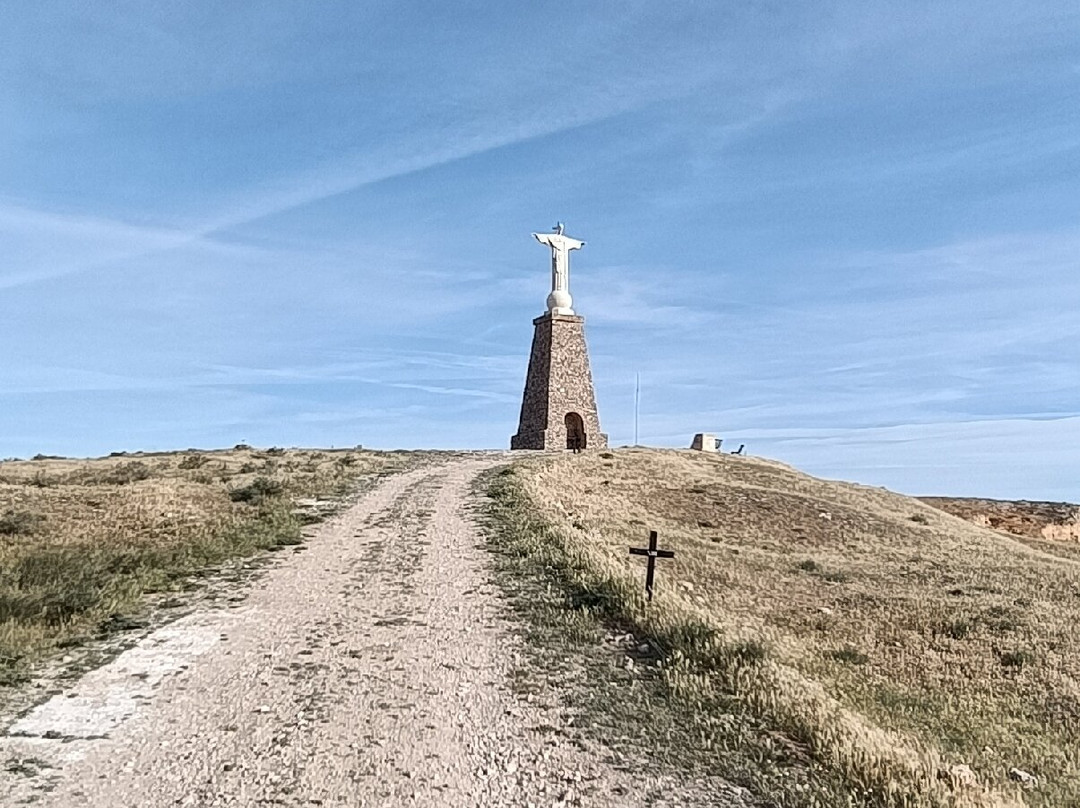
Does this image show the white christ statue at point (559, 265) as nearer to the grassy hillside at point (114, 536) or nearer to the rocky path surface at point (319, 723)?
the grassy hillside at point (114, 536)

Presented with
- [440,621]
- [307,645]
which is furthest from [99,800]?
[440,621]

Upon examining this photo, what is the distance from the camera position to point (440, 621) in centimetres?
1117

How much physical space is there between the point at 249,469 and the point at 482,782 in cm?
2725

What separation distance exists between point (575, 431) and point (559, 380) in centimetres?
288

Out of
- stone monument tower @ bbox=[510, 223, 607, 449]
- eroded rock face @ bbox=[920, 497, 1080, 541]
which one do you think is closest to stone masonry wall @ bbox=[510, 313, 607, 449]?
stone monument tower @ bbox=[510, 223, 607, 449]

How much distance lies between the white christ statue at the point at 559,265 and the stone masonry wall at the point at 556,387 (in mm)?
922

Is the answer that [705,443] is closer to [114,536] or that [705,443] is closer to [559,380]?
[559,380]

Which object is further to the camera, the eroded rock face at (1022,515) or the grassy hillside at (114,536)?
the eroded rock face at (1022,515)

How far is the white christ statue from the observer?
152ft

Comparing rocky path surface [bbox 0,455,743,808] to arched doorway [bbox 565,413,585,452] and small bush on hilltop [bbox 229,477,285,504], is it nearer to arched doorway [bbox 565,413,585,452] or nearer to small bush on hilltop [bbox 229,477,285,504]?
small bush on hilltop [bbox 229,477,285,504]

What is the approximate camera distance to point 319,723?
776 cm

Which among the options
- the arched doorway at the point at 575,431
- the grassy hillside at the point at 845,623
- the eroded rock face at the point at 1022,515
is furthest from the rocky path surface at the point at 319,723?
the eroded rock face at the point at 1022,515

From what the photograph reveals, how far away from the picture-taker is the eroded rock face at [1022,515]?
4662 centimetres

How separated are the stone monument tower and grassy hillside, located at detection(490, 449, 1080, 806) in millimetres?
10176
